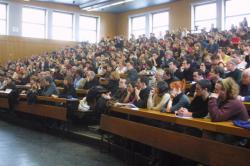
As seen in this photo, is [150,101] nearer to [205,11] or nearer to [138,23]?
[205,11]

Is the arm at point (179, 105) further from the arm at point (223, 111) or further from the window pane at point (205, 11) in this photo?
the window pane at point (205, 11)

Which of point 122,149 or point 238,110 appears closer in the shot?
point 238,110

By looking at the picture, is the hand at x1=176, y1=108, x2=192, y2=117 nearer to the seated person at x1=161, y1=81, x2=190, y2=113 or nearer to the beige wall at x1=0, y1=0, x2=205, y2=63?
the seated person at x1=161, y1=81, x2=190, y2=113

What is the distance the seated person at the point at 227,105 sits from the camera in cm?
401

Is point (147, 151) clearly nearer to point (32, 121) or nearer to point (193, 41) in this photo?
point (32, 121)

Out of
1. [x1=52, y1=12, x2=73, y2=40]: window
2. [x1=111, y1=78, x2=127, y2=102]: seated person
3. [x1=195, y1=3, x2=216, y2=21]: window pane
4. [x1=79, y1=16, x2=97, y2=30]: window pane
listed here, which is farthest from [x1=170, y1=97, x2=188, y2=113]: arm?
[x1=79, y1=16, x2=97, y2=30]: window pane

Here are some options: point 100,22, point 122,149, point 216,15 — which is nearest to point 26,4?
point 100,22

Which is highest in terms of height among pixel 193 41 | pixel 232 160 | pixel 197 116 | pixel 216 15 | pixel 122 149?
pixel 216 15

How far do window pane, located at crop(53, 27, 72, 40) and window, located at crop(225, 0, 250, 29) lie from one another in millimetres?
9868

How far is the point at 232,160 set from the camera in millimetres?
3723

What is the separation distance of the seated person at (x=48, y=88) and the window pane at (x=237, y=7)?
1074 centimetres

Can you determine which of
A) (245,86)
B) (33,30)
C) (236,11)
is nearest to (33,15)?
(33,30)

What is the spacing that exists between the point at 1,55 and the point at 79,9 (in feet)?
18.9

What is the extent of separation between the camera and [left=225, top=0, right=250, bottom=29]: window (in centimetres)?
1630
